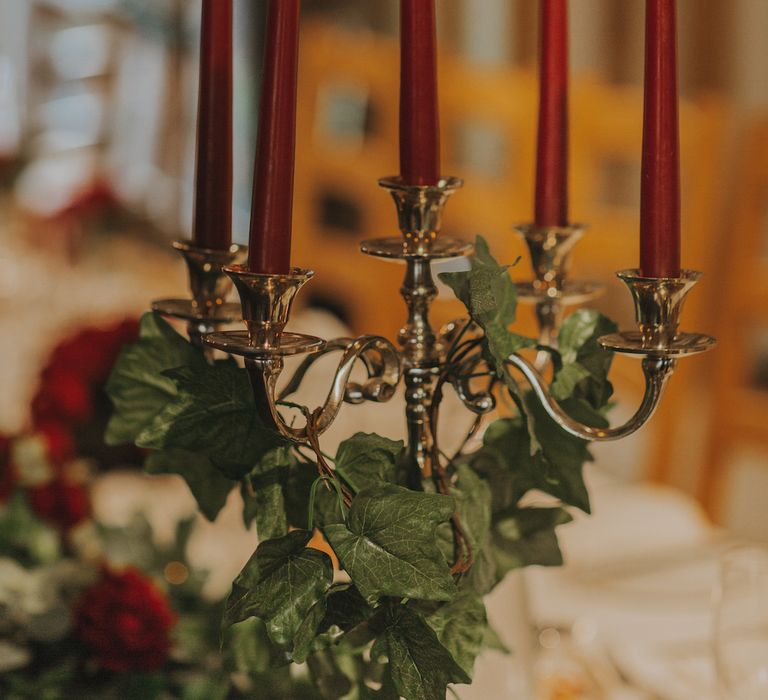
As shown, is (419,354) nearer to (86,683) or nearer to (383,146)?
(86,683)

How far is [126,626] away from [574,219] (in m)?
1.37

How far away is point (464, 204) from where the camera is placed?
1.89 m

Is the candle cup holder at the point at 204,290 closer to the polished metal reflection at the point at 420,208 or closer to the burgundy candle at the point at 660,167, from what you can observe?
the polished metal reflection at the point at 420,208

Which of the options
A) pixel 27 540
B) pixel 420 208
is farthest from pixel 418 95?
pixel 27 540

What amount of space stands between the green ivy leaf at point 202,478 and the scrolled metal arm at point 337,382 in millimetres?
65

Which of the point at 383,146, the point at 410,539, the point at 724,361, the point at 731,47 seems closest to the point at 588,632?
the point at 410,539

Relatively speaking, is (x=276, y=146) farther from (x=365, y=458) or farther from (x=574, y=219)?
(x=574, y=219)

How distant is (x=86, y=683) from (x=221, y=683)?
7 cm

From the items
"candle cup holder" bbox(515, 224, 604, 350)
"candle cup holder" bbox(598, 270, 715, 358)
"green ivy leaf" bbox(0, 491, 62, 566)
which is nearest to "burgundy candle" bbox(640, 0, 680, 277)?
"candle cup holder" bbox(598, 270, 715, 358)

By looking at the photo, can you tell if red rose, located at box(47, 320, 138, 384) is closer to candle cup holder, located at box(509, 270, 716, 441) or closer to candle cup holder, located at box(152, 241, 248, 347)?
candle cup holder, located at box(152, 241, 248, 347)

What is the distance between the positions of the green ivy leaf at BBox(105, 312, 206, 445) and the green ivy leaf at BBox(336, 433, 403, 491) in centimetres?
10

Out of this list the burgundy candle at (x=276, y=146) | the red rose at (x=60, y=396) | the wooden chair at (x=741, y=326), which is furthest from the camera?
the wooden chair at (x=741, y=326)

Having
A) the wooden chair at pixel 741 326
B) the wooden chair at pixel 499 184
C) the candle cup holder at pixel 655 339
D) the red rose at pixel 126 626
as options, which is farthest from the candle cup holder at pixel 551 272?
the wooden chair at pixel 741 326

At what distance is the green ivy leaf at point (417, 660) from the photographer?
0.40 m
